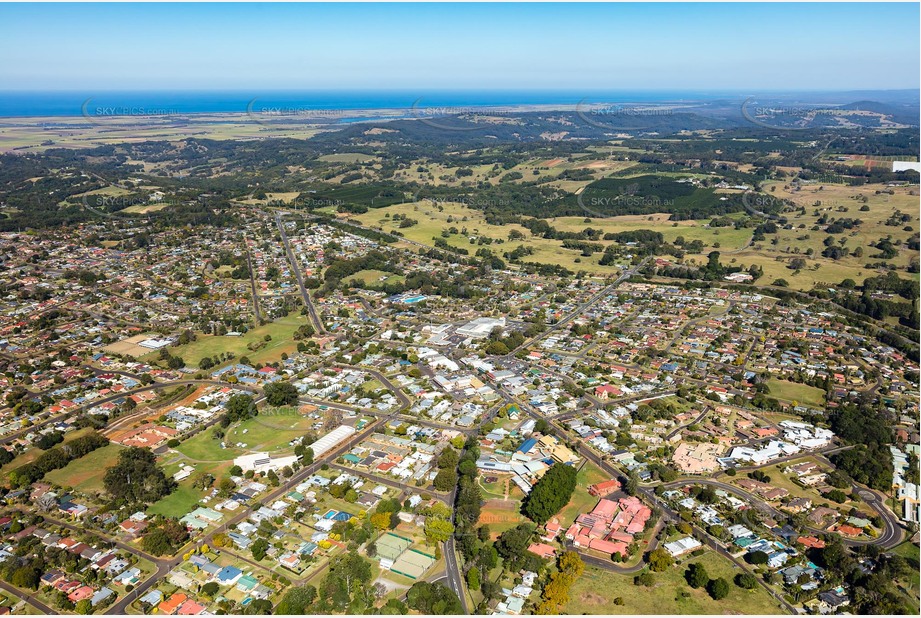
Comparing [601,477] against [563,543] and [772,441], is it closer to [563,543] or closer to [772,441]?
[563,543]

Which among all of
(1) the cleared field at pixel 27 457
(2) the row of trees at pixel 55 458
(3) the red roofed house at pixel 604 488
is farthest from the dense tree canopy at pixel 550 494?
(1) the cleared field at pixel 27 457

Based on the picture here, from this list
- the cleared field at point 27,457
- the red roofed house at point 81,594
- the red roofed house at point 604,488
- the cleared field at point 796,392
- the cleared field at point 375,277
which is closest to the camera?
the red roofed house at point 81,594

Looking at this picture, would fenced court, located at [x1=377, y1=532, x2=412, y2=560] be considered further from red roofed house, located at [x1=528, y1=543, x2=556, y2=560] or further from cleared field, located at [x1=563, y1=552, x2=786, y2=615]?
cleared field, located at [x1=563, y1=552, x2=786, y2=615]

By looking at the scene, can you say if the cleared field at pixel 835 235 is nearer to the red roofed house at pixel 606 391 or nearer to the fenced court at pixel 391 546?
the red roofed house at pixel 606 391

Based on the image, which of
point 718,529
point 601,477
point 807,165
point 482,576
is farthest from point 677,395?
point 807,165

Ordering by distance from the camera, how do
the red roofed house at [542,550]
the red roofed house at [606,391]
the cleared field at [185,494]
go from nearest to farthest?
the red roofed house at [542,550]
the cleared field at [185,494]
the red roofed house at [606,391]

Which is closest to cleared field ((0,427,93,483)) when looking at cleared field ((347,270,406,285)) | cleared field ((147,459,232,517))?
cleared field ((147,459,232,517))

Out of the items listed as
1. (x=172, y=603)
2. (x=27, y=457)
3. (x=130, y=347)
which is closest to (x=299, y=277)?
(x=130, y=347)
